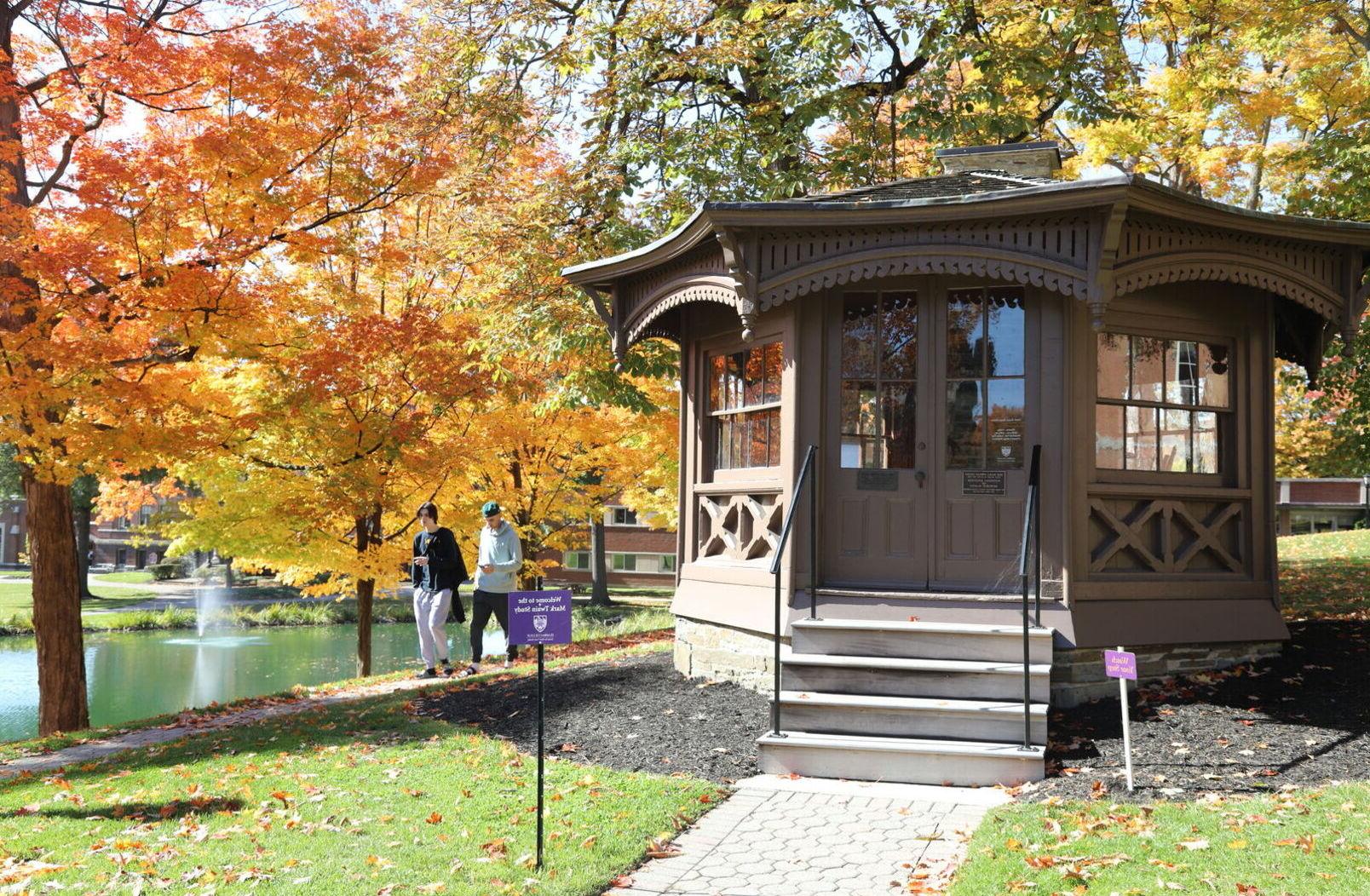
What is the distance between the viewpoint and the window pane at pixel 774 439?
951 centimetres

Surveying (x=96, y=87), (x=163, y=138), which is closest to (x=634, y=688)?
(x=163, y=138)

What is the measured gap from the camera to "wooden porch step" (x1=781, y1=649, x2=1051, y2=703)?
763 centimetres

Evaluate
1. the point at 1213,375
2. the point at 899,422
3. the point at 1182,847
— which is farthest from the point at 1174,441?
the point at 1182,847

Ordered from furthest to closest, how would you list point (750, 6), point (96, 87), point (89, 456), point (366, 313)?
point (366, 313), point (750, 6), point (96, 87), point (89, 456)

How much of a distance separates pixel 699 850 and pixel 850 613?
127 inches

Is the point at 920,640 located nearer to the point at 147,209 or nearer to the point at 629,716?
the point at 629,716

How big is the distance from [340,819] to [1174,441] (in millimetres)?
6994

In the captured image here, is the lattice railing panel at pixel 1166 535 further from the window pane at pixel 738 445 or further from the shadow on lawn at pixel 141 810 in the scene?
the shadow on lawn at pixel 141 810

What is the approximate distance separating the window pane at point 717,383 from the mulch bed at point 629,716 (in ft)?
8.16

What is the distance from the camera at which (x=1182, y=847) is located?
17.5ft

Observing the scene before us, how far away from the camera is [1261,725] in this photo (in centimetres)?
746

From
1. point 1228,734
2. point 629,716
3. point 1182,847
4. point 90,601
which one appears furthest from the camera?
point 90,601

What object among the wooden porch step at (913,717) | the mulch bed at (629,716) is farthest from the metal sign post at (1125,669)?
the mulch bed at (629,716)

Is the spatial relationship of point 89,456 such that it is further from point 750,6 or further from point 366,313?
point 750,6
